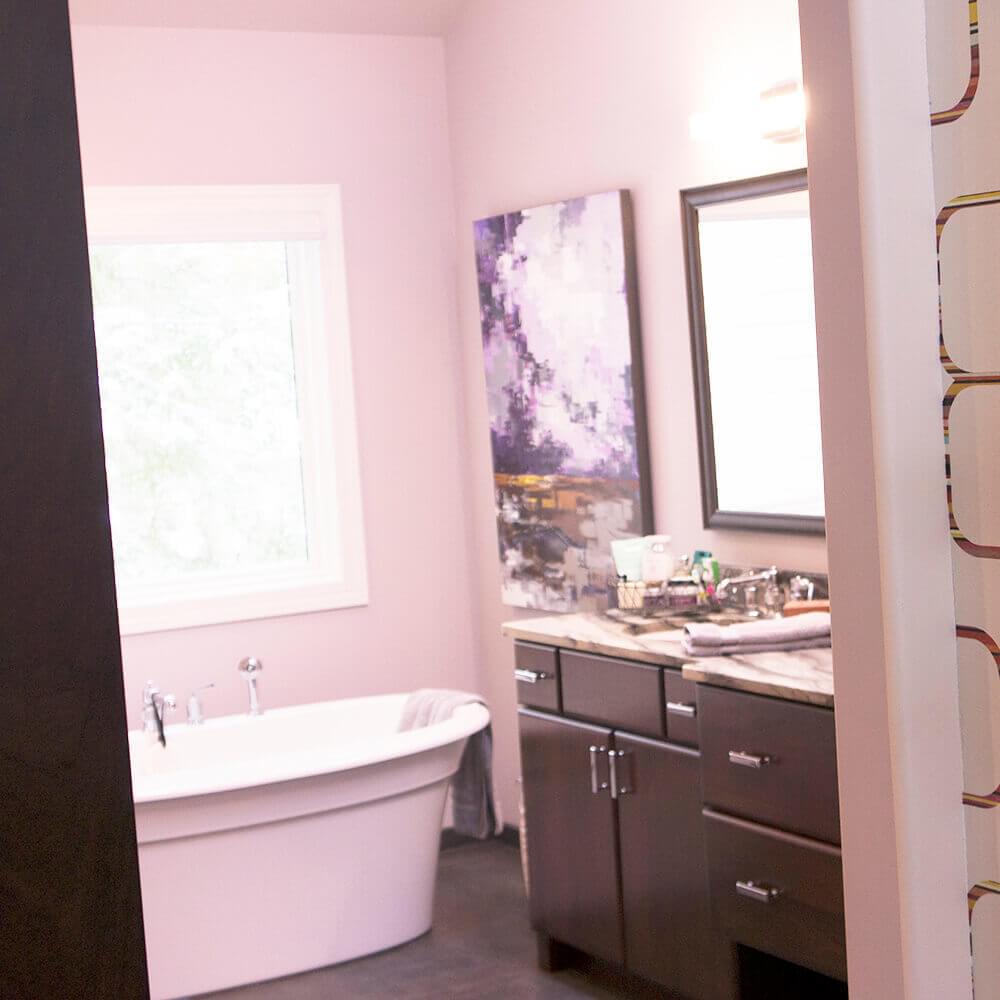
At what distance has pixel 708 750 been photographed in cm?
291

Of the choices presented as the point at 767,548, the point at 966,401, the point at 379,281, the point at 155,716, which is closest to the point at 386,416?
the point at 379,281

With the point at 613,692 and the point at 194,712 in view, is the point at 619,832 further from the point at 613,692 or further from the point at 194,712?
the point at 194,712

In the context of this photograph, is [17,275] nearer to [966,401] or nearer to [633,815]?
[966,401]

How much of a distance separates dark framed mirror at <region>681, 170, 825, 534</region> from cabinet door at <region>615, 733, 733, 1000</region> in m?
0.67

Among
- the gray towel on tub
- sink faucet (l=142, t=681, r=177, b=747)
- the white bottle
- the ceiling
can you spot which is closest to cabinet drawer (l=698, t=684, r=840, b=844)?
the white bottle

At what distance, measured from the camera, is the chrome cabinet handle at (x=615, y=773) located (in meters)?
3.25

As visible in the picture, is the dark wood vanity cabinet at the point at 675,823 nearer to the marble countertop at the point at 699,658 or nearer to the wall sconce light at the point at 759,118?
the marble countertop at the point at 699,658

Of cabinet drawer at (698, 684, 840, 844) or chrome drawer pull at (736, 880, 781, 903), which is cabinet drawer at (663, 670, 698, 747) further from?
chrome drawer pull at (736, 880, 781, 903)

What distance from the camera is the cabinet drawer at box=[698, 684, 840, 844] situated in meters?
2.61

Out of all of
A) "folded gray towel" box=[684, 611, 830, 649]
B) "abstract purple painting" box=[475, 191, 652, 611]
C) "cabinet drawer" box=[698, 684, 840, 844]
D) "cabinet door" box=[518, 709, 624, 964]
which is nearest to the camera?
"cabinet drawer" box=[698, 684, 840, 844]

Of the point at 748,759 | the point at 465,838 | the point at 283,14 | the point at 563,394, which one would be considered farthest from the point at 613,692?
the point at 283,14

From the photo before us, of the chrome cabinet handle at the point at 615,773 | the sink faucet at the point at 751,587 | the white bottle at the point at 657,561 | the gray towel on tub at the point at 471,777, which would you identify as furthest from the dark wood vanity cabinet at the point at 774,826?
the gray towel on tub at the point at 471,777

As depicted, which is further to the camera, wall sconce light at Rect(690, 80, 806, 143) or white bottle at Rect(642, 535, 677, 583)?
Answer: white bottle at Rect(642, 535, 677, 583)

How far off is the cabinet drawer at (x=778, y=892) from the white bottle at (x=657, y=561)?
0.82 metres
